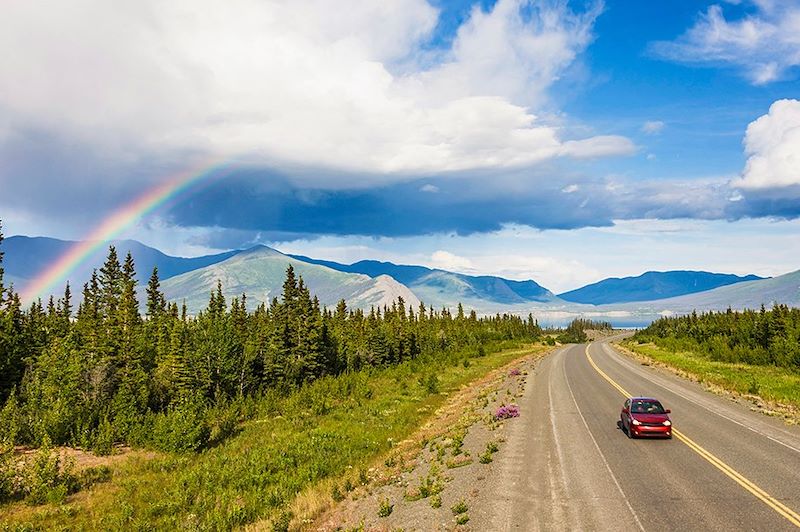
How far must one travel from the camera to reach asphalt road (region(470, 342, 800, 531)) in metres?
14.9

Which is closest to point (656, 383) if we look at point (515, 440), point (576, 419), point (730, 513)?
point (576, 419)

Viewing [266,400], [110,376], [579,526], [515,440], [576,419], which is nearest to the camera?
[579,526]

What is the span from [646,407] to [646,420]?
1.38 metres

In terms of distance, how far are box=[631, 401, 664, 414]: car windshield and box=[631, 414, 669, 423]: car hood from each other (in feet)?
1.14

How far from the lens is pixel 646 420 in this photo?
2459 centimetres

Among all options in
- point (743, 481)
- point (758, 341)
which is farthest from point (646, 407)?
point (758, 341)

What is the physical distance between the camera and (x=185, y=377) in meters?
56.4

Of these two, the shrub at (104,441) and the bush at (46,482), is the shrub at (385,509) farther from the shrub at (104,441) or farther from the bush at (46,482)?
the shrub at (104,441)

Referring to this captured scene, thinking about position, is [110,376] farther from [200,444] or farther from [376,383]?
[376,383]

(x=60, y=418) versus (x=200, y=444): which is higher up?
(x=60, y=418)

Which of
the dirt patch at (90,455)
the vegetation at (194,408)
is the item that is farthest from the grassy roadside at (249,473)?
the dirt patch at (90,455)

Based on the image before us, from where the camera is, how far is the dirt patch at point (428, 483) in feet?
53.9

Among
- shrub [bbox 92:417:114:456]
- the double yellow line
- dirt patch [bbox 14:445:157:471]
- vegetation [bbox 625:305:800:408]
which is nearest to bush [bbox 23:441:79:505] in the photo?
dirt patch [bbox 14:445:157:471]

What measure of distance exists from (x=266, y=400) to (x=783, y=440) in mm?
42727
